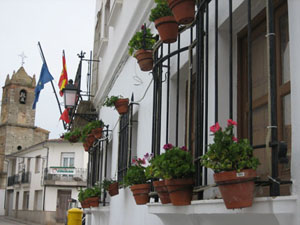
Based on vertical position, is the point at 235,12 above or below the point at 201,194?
above

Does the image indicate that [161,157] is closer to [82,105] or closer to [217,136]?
[217,136]

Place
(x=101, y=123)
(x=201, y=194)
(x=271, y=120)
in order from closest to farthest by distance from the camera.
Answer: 1. (x=271, y=120)
2. (x=201, y=194)
3. (x=101, y=123)

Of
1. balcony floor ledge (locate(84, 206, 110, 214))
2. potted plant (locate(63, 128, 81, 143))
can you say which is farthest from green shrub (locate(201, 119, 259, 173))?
potted plant (locate(63, 128, 81, 143))

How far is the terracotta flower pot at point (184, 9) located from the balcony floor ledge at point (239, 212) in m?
1.43

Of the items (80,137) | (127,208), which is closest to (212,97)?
(127,208)

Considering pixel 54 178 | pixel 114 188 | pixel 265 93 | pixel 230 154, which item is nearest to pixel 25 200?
pixel 54 178

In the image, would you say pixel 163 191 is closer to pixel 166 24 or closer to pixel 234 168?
pixel 234 168

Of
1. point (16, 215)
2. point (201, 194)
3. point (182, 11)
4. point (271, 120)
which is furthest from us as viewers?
point (16, 215)

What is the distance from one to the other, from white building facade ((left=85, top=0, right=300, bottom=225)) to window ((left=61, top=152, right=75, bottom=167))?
111 feet

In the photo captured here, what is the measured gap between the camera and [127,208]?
22.2ft

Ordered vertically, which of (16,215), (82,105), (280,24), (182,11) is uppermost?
(82,105)

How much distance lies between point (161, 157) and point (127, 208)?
10.7 feet

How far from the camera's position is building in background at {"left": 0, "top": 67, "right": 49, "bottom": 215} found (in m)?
63.2

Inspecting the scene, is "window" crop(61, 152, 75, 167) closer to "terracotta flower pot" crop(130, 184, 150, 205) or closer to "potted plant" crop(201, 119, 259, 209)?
"terracotta flower pot" crop(130, 184, 150, 205)
